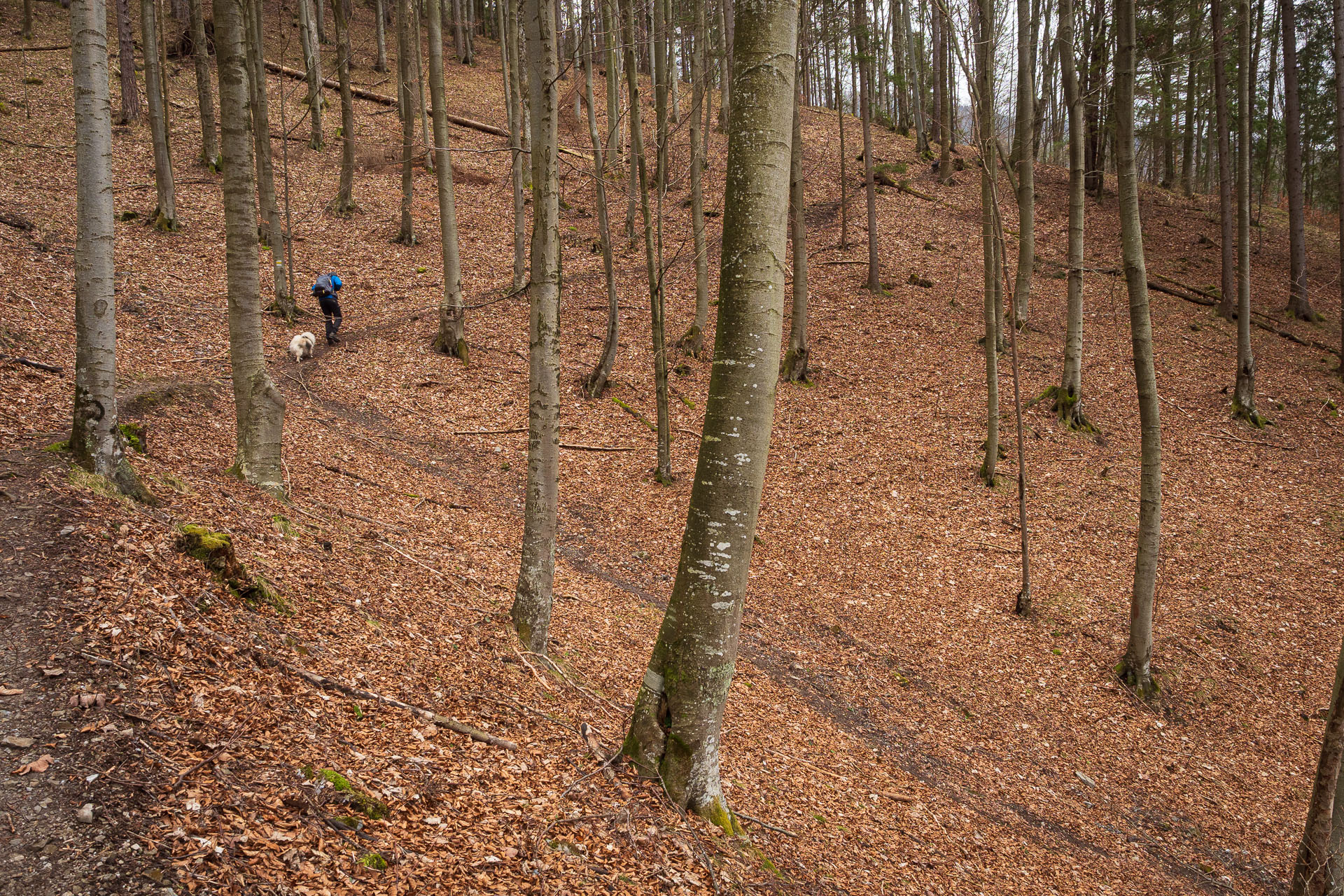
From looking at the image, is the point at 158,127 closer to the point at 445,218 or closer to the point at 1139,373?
the point at 445,218

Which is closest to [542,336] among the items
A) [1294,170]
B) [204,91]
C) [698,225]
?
[698,225]

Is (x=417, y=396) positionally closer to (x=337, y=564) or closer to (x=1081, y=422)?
(x=337, y=564)

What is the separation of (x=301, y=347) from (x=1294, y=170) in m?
23.0

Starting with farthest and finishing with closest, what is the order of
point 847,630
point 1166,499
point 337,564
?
point 1166,499 → point 847,630 → point 337,564

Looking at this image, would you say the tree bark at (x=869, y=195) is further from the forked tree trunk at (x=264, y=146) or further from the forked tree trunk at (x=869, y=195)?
the forked tree trunk at (x=264, y=146)

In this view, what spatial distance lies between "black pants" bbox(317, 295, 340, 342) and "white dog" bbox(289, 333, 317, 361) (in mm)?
651

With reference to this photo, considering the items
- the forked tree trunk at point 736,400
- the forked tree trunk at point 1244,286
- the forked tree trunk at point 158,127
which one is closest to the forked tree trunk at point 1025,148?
the forked tree trunk at point 1244,286

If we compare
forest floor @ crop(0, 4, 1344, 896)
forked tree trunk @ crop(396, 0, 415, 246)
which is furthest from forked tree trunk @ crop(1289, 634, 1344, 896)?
forked tree trunk @ crop(396, 0, 415, 246)

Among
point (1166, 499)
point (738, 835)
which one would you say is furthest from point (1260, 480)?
point (738, 835)

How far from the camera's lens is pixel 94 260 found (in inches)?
196

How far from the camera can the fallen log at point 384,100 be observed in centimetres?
2559

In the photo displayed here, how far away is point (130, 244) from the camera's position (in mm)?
16000

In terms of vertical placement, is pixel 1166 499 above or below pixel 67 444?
below

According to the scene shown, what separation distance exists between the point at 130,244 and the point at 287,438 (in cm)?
1030
